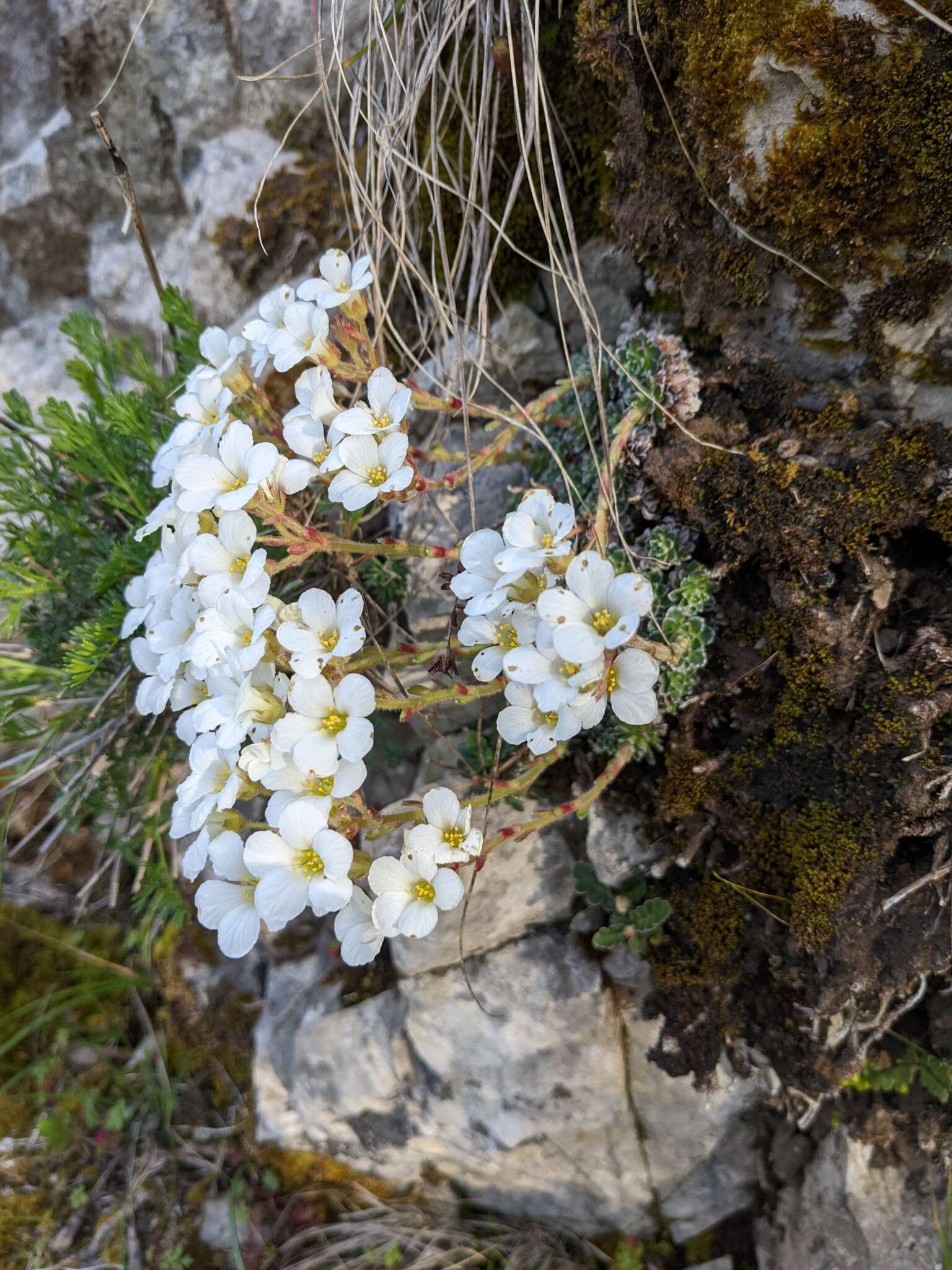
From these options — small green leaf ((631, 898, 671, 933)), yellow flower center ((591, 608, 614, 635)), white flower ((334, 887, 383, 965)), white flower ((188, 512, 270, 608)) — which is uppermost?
white flower ((188, 512, 270, 608))

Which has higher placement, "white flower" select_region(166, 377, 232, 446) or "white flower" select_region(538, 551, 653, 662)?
"white flower" select_region(166, 377, 232, 446)

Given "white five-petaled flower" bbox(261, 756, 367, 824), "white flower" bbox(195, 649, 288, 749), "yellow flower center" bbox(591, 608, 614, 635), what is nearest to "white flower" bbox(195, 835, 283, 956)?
"white five-petaled flower" bbox(261, 756, 367, 824)

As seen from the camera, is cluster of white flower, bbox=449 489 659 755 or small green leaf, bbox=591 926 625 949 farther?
small green leaf, bbox=591 926 625 949

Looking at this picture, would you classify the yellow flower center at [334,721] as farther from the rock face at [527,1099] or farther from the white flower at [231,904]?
the rock face at [527,1099]

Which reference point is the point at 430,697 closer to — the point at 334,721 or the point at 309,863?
the point at 334,721

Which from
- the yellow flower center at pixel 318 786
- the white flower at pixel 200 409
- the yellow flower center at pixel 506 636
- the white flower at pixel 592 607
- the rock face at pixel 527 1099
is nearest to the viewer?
the white flower at pixel 592 607

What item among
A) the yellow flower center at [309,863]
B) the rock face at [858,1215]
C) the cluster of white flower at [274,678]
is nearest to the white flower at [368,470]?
the cluster of white flower at [274,678]

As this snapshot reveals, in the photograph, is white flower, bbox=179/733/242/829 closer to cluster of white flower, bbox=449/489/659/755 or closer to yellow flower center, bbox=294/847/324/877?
yellow flower center, bbox=294/847/324/877
